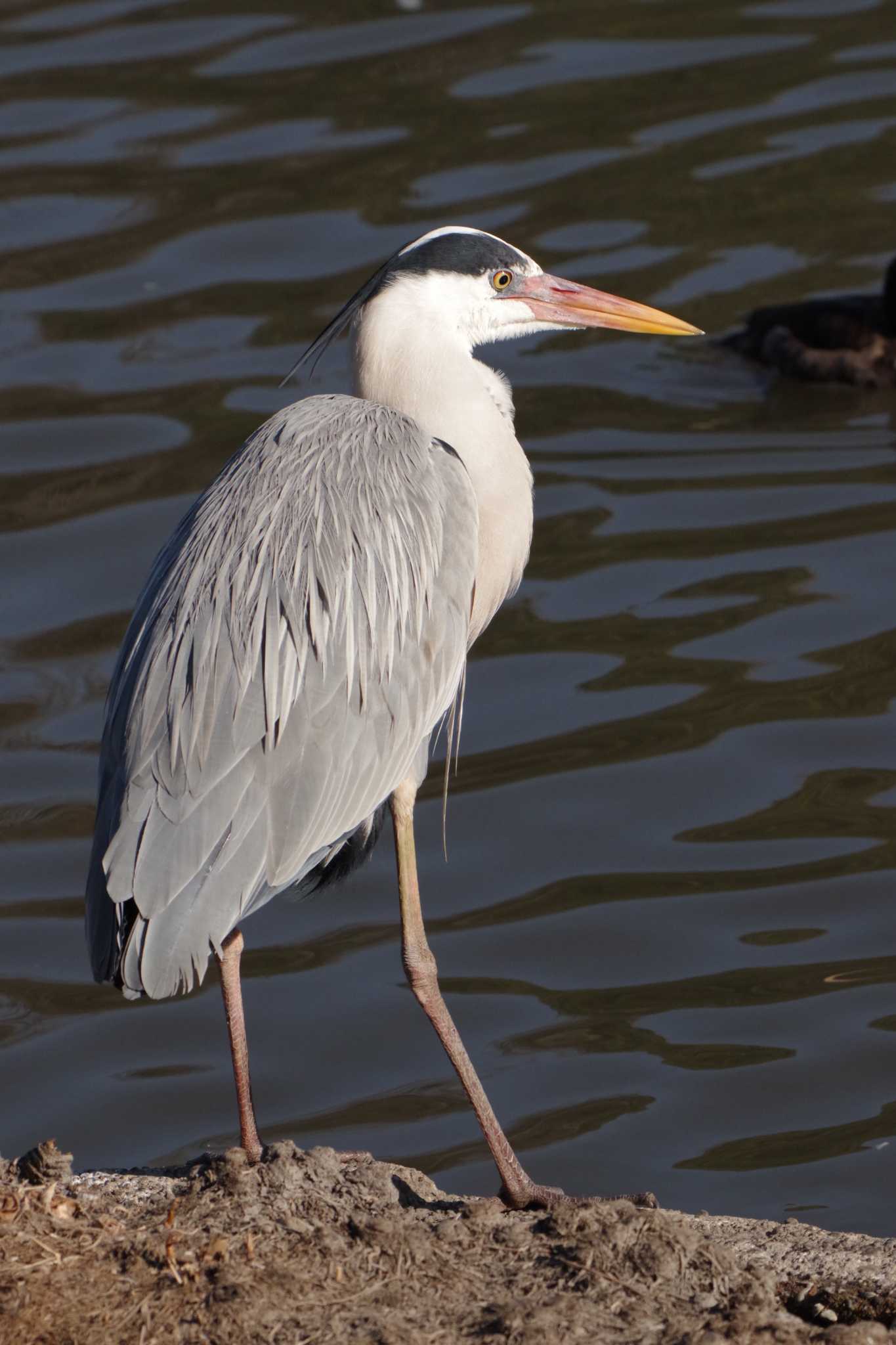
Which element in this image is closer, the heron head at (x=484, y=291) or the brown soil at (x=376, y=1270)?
the brown soil at (x=376, y=1270)

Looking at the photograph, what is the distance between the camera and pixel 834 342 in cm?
1062

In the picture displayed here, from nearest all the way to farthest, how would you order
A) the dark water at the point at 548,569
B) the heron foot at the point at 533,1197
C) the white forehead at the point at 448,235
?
the heron foot at the point at 533,1197, the white forehead at the point at 448,235, the dark water at the point at 548,569

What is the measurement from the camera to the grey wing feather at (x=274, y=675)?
4.48 m

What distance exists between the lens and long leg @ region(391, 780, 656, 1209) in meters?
4.77

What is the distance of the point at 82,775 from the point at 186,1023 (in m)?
1.51

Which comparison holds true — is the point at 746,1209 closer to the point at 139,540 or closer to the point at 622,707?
the point at 622,707

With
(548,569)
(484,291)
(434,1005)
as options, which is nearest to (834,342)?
(548,569)

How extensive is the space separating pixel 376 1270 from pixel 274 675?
141cm

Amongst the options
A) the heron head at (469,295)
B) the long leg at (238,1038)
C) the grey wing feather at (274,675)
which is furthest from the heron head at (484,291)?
the long leg at (238,1038)

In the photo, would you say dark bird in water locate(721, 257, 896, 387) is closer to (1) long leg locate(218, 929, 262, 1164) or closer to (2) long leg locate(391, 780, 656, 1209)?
(2) long leg locate(391, 780, 656, 1209)

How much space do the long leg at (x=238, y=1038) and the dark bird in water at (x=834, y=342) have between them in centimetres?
652

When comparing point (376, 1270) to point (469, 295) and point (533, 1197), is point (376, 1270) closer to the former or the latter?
point (533, 1197)

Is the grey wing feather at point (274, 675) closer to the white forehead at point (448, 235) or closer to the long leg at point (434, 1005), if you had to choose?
the long leg at point (434, 1005)

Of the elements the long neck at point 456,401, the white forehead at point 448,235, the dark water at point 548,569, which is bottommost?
the dark water at point 548,569
